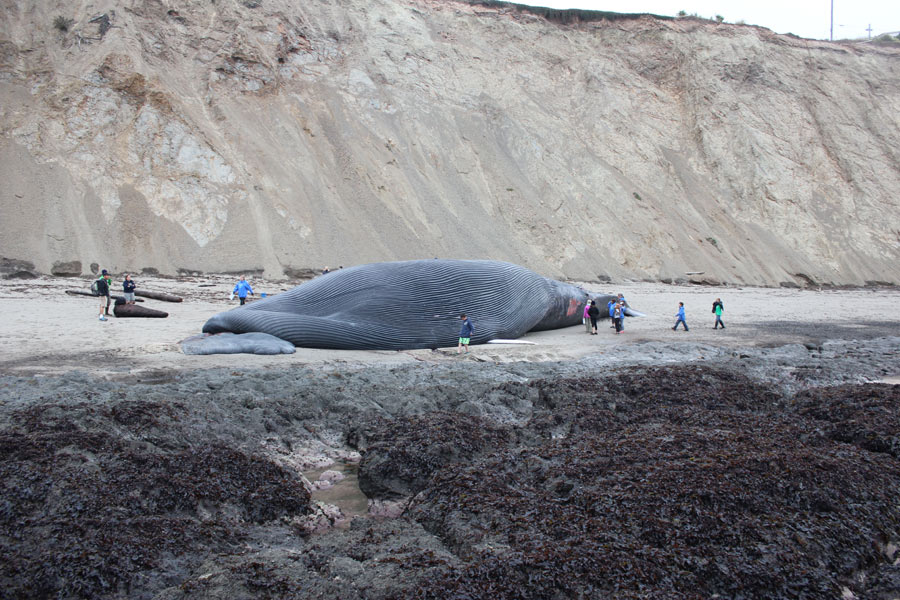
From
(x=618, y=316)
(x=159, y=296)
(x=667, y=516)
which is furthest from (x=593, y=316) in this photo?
(x=159, y=296)

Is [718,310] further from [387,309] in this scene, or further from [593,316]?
[387,309]

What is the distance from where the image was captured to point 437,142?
28172mm

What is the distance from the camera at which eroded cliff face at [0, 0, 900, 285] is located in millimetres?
21594

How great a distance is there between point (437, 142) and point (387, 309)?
20405 mm

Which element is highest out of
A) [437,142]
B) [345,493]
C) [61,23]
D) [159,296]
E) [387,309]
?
[61,23]

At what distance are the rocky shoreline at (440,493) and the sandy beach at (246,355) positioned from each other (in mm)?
1573

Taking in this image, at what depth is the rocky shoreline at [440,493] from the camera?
9.15ft

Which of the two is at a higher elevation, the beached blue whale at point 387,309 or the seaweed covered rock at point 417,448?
the beached blue whale at point 387,309

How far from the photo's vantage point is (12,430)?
3975 millimetres

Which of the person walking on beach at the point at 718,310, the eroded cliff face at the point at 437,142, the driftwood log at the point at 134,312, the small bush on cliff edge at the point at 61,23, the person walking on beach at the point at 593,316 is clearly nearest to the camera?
the driftwood log at the point at 134,312

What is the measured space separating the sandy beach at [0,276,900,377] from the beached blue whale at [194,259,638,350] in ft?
0.83

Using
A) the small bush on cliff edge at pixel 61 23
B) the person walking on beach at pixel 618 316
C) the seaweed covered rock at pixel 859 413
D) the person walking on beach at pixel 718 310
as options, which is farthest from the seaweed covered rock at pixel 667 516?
the small bush on cliff edge at pixel 61 23

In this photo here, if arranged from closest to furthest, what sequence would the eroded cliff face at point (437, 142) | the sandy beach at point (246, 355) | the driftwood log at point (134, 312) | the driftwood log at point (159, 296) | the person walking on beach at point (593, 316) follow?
the sandy beach at point (246, 355) < the driftwood log at point (134, 312) < the person walking on beach at point (593, 316) < the driftwood log at point (159, 296) < the eroded cliff face at point (437, 142)

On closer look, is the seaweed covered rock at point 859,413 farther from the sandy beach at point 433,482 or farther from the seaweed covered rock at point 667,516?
the seaweed covered rock at point 667,516
